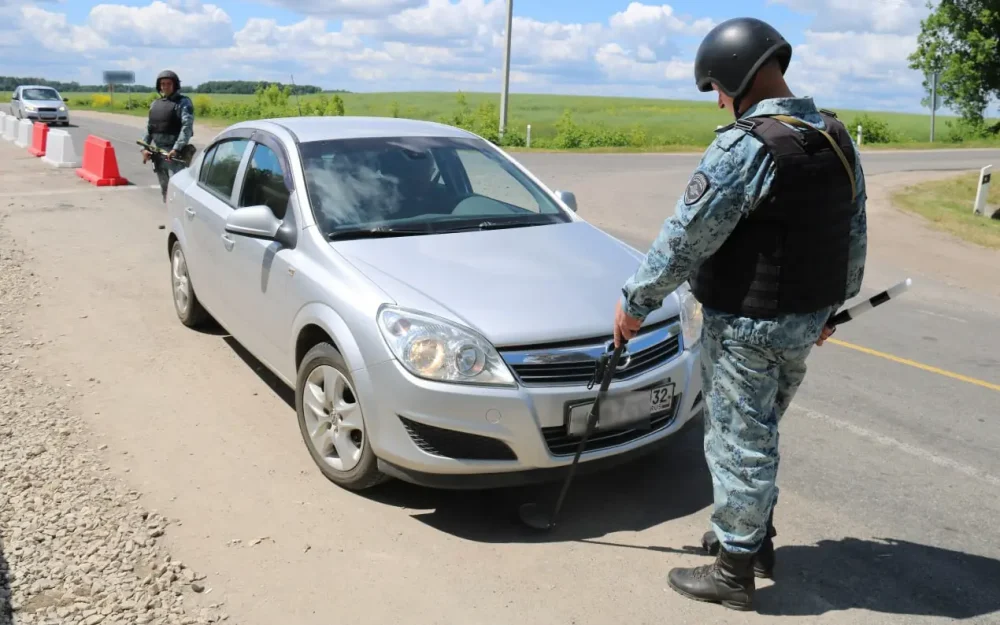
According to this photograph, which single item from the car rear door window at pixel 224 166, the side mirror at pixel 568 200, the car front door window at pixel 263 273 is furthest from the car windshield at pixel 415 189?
the car rear door window at pixel 224 166

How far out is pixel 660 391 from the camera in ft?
13.5

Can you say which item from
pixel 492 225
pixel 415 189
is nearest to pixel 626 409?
pixel 492 225

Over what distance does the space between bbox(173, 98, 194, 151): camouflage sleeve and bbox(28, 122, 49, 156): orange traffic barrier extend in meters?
12.7

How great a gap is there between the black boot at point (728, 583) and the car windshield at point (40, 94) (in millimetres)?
41599

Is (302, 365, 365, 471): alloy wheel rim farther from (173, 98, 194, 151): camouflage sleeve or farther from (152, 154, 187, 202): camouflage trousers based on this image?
(152, 154, 187, 202): camouflage trousers

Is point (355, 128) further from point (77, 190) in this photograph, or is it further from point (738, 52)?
point (77, 190)

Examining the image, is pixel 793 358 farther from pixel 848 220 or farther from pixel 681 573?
pixel 681 573

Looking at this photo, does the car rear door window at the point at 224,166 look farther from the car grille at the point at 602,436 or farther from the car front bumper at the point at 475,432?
the car grille at the point at 602,436

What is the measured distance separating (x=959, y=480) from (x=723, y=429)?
83.5 inches

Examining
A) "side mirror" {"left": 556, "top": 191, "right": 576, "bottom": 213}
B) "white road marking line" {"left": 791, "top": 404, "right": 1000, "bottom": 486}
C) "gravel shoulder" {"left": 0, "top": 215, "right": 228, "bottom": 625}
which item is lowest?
"gravel shoulder" {"left": 0, "top": 215, "right": 228, "bottom": 625}

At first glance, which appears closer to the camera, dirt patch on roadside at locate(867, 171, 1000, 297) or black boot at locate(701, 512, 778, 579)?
black boot at locate(701, 512, 778, 579)

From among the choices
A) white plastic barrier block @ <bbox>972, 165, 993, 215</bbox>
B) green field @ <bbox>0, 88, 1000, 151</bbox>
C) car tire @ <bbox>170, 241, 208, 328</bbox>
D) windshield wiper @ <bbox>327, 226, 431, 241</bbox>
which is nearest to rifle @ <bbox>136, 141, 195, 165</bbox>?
car tire @ <bbox>170, 241, 208, 328</bbox>

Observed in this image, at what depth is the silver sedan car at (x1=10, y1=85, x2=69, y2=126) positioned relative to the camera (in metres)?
37.6

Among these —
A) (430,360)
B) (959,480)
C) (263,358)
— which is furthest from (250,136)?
(959,480)
